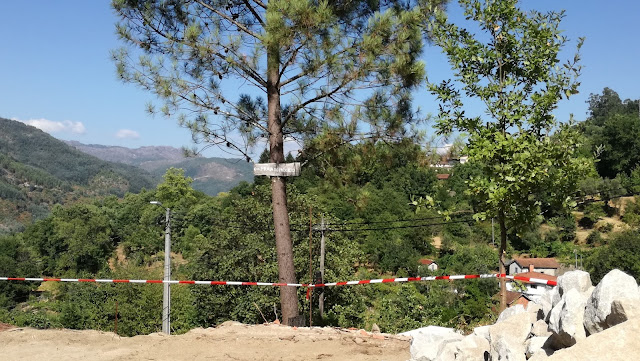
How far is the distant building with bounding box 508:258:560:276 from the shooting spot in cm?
5909

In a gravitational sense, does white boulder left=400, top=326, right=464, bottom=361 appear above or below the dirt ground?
above

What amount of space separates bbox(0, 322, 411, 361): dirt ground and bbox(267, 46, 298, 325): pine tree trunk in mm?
1401

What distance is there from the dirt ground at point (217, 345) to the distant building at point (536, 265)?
58.1 m

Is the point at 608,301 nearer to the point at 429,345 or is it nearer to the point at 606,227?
the point at 429,345

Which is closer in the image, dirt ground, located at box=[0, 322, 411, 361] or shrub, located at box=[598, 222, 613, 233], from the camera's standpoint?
dirt ground, located at box=[0, 322, 411, 361]

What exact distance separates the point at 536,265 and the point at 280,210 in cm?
5979

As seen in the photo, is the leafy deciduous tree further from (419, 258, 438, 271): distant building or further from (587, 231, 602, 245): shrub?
(587, 231, 602, 245): shrub

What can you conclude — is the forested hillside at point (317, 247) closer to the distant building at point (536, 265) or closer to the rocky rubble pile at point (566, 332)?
the rocky rubble pile at point (566, 332)

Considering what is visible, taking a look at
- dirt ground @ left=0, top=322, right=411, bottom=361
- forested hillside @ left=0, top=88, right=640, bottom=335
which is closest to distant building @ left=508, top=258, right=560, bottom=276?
forested hillside @ left=0, top=88, right=640, bottom=335

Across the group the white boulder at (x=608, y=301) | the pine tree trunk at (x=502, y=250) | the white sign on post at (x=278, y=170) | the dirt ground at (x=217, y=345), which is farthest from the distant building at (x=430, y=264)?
the white boulder at (x=608, y=301)

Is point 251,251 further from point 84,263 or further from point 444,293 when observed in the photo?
point 84,263

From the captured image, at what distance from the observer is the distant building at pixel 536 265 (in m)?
59.1

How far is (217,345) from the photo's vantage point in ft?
19.7

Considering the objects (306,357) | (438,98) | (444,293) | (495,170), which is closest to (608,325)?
(495,170)
